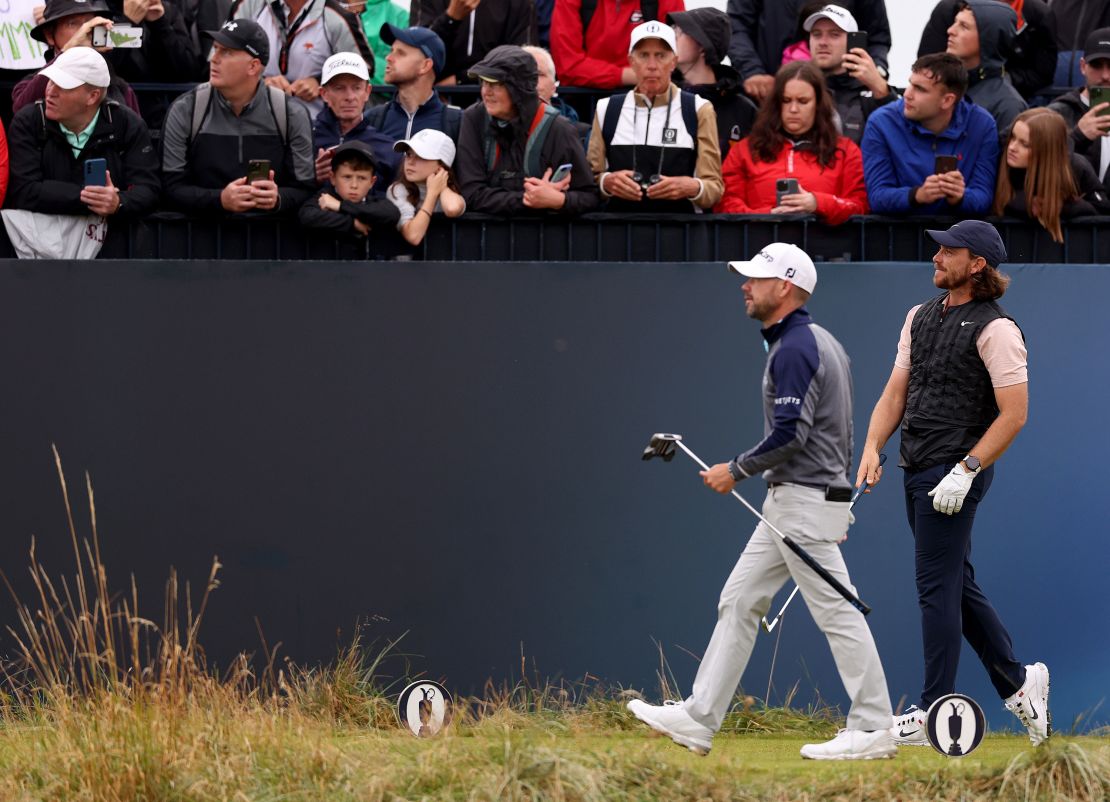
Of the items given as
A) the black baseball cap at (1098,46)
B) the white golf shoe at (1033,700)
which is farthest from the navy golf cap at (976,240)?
the black baseball cap at (1098,46)

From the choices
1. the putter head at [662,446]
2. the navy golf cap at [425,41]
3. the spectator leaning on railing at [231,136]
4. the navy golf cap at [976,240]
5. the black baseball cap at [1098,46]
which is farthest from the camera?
the black baseball cap at [1098,46]

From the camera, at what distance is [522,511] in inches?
358

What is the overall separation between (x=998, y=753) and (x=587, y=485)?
9.19 ft

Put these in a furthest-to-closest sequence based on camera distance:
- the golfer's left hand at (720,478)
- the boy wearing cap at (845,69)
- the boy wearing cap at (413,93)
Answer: the boy wearing cap at (845,69) → the boy wearing cap at (413,93) → the golfer's left hand at (720,478)

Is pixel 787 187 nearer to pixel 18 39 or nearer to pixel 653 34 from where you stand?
pixel 653 34

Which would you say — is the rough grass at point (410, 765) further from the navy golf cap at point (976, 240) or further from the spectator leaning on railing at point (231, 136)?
the spectator leaning on railing at point (231, 136)

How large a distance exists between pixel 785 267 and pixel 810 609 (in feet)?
A: 4.54

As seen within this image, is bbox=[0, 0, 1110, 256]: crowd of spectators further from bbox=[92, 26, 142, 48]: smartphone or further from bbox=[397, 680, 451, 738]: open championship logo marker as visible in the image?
bbox=[397, 680, 451, 738]: open championship logo marker

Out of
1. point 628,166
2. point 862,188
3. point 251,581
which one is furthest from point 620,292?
point 251,581

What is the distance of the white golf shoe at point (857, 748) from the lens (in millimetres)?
6906

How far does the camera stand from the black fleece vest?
7.44 m

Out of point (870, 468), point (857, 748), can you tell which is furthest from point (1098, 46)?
point (857, 748)

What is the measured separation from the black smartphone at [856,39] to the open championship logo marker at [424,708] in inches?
211

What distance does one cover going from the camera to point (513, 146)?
9.53 meters
